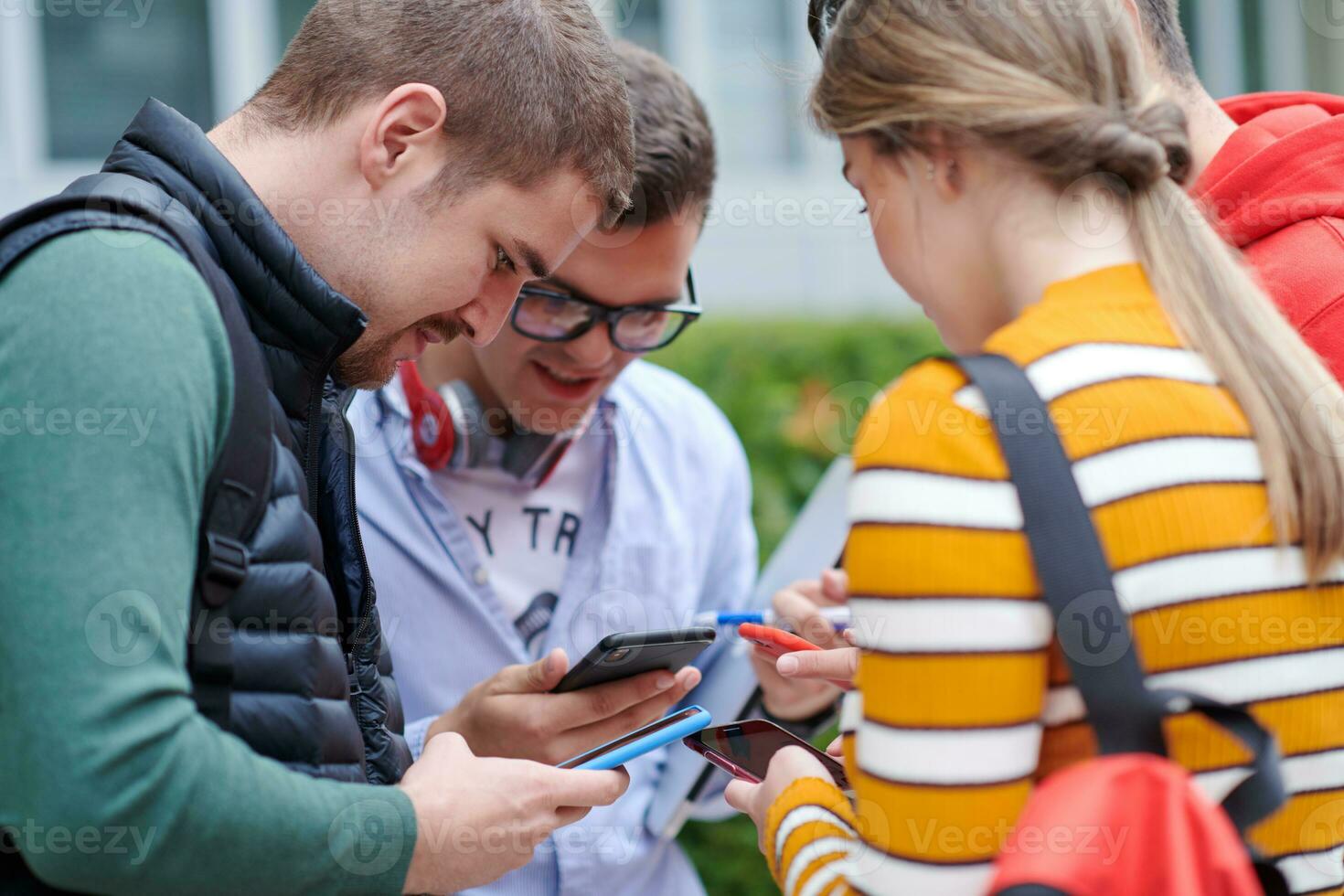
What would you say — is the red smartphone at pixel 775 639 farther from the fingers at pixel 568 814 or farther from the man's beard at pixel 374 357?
the man's beard at pixel 374 357

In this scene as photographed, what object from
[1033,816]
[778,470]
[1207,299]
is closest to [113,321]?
[1033,816]

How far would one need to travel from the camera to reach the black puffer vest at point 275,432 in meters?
1.59

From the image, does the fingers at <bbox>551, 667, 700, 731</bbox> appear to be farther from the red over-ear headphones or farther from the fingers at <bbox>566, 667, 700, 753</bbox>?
the red over-ear headphones

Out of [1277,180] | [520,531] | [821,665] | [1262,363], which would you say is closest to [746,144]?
[520,531]

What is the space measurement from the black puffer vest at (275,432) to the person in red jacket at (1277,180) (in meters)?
1.49

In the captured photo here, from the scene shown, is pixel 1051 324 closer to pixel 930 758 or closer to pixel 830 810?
pixel 930 758

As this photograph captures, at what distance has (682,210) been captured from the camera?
2.90m

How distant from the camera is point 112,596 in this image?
1333 mm

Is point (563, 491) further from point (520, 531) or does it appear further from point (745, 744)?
point (745, 744)

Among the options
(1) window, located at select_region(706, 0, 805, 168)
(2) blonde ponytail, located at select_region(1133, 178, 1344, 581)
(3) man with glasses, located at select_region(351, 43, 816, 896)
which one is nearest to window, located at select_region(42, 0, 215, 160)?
(1) window, located at select_region(706, 0, 805, 168)

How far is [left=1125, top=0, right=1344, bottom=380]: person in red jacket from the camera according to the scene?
1981 mm

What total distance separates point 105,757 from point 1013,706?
0.97m

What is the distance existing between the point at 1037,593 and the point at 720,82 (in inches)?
349

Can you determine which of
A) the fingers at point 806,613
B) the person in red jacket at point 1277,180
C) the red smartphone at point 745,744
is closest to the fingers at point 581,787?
the red smartphone at point 745,744
